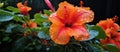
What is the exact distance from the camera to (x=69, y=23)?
1139mm

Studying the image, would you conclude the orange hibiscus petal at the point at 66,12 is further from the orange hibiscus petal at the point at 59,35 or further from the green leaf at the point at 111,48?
the green leaf at the point at 111,48

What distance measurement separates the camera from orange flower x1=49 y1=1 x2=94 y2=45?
109 cm

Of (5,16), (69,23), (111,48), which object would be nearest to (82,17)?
(69,23)

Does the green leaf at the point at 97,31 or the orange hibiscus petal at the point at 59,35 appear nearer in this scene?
the orange hibiscus petal at the point at 59,35

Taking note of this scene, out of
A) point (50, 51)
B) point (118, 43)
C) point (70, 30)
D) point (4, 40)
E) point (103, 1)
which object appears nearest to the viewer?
point (70, 30)

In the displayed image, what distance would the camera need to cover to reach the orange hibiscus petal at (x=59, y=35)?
3.51 ft

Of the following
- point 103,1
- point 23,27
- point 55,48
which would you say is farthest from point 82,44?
point 103,1

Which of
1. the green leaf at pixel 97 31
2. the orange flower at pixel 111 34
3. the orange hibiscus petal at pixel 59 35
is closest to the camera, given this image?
the orange hibiscus petal at pixel 59 35

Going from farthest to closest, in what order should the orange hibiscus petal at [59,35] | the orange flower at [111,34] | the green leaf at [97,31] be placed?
the orange flower at [111,34]
the green leaf at [97,31]
the orange hibiscus petal at [59,35]

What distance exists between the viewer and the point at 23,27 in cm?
143

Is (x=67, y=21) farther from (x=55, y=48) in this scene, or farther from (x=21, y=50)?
(x=21, y=50)

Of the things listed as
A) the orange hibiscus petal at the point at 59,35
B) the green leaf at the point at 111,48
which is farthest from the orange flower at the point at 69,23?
the green leaf at the point at 111,48

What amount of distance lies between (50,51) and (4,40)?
1.06 ft

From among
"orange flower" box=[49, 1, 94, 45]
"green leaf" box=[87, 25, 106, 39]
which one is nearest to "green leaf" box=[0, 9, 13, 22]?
"orange flower" box=[49, 1, 94, 45]
